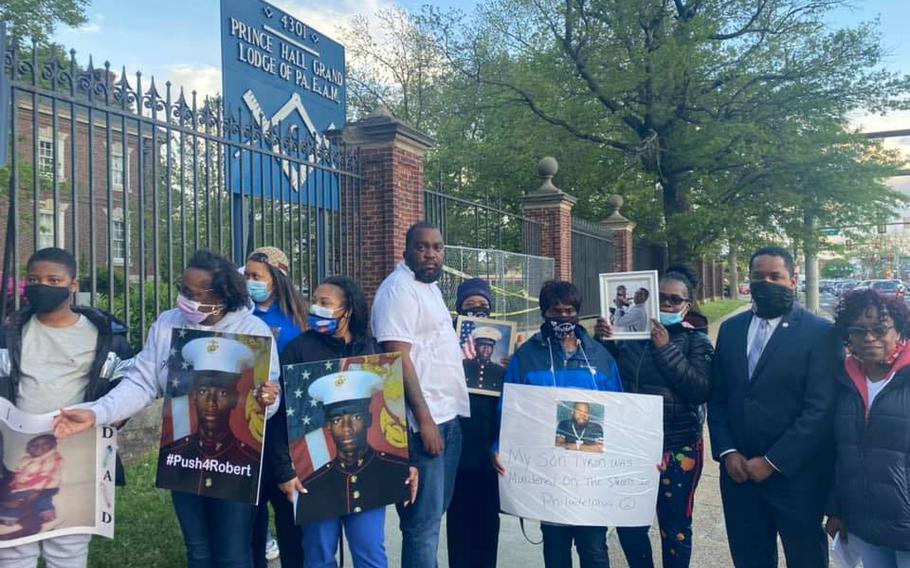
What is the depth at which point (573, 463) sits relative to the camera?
3.32m

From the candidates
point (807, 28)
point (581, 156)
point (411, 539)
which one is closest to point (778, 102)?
point (807, 28)

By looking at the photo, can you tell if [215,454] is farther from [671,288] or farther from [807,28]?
[807,28]

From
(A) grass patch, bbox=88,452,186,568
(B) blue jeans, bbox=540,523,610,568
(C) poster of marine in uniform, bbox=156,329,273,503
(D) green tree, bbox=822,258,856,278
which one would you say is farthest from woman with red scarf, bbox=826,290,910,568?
(D) green tree, bbox=822,258,856,278

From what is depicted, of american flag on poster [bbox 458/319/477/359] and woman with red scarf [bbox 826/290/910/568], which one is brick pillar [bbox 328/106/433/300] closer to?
american flag on poster [bbox 458/319/477/359]

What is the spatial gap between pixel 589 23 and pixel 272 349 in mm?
18227

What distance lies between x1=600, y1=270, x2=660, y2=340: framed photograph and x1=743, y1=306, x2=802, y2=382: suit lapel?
0.55m

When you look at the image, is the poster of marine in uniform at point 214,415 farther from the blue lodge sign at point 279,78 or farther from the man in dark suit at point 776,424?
the blue lodge sign at point 279,78

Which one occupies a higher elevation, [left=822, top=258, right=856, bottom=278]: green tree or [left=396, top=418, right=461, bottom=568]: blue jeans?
[left=822, top=258, right=856, bottom=278]: green tree

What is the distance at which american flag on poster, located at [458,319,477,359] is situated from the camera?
148 inches

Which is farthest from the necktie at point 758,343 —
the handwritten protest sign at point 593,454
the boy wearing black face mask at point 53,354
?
the boy wearing black face mask at point 53,354

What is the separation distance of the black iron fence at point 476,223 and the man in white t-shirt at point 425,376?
4.93 metres

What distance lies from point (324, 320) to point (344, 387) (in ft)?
1.03

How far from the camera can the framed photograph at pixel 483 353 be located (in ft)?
12.3

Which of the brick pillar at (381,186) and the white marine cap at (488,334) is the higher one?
the brick pillar at (381,186)
